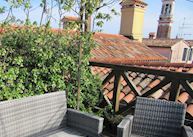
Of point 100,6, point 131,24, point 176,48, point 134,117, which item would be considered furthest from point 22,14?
point 176,48

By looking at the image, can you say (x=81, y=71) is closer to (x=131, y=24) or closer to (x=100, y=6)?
(x=100, y=6)

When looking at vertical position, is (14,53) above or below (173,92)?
above

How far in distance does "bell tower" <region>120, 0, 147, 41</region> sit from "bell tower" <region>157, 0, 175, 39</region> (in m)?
22.3

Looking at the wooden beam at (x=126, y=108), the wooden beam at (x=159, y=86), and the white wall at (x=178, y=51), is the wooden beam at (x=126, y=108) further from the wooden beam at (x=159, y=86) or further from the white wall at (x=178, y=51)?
the white wall at (x=178, y=51)

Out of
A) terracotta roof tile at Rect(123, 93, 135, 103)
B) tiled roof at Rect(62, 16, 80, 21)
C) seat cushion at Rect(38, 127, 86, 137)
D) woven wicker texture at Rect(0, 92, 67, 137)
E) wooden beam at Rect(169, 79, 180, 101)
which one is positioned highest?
tiled roof at Rect(62, 16, 80, 21)

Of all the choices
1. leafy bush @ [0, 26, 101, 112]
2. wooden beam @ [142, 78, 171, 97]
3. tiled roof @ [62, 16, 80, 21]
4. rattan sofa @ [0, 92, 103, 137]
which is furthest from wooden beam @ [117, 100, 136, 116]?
tiled roof @ [62, 16, 80, 21]

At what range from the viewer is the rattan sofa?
101 inches

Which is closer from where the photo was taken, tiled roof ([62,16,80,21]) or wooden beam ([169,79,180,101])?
wooden beam ([169,79,180,101])

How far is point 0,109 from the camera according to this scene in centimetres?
247

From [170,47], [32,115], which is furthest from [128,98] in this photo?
[170,47]

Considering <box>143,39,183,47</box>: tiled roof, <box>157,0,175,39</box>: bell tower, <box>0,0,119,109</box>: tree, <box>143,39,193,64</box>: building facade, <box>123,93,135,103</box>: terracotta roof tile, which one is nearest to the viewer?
<box>0,0,119,109</box>: tree

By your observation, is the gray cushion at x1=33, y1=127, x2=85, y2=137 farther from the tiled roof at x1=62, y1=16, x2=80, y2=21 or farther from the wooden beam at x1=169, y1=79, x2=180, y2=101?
the tiled roof at x1=62, y1=16, x2=80, y2=21

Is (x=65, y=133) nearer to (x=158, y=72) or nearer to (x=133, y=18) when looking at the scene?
(x=158, y=72)

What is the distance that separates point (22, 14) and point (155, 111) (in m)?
2.66
